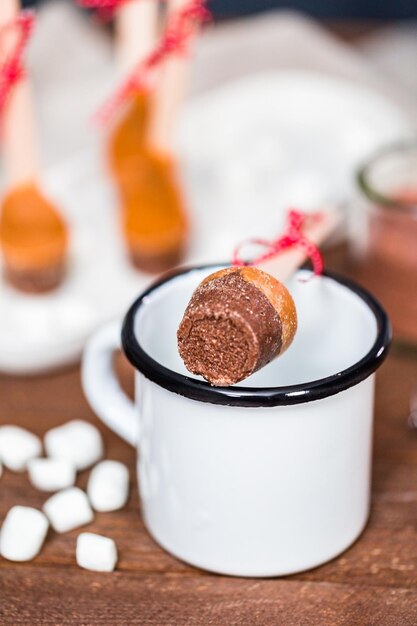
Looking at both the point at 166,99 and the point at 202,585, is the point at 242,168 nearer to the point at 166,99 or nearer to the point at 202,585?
the point at 166,99

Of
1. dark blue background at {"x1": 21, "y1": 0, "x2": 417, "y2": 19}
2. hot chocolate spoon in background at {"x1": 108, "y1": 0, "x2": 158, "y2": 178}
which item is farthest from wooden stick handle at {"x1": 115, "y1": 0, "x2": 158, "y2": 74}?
dark blue background at {"x1": 21, "y1": 0, "x2": 417, "y2": 19}

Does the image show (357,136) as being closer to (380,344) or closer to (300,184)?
(300,184)

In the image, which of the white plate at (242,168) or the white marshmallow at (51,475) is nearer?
the white marshmallow at (51,475)

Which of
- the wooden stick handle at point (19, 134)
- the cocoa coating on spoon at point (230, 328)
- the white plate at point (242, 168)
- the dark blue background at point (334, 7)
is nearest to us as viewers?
the cocoa coating on spoon at point (230, 328)

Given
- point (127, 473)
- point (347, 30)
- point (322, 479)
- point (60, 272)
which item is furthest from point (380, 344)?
point (347, 30)

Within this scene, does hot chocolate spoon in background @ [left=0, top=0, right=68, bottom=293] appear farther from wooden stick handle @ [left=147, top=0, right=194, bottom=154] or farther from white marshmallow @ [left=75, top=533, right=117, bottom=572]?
white marshmallow @ [left=75, top=533, right=117, bottom=572]

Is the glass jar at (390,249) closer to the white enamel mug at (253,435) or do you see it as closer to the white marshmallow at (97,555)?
the white enamel mug at (253,435)

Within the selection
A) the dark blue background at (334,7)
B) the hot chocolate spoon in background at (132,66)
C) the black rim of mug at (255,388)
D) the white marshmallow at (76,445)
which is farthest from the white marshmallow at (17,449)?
the dark blue background at (334,7)
